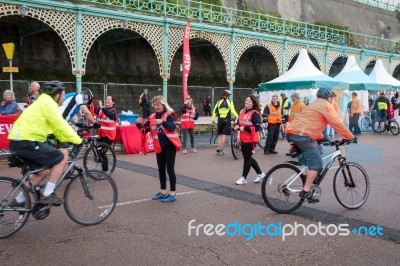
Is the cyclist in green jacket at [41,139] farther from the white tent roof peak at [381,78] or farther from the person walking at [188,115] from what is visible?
the white tent roof peak at [381,78]

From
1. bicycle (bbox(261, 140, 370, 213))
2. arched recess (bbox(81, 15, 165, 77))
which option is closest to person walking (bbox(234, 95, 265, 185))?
bicycle (bbox(261, 140, 370, 213))

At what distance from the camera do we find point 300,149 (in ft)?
19.1

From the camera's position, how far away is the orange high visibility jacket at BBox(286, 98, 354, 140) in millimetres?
5655

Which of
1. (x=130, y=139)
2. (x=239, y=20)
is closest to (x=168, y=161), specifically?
(x=130, y=139)

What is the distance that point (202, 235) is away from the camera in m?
4.98

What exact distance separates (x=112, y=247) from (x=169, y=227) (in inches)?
36.5

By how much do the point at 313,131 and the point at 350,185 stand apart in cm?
115

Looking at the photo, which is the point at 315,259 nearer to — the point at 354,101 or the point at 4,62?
the point at 354,101

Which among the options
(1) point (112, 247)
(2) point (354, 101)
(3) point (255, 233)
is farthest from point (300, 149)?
(2) point (354, 101)

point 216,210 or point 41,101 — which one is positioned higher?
point 41,101

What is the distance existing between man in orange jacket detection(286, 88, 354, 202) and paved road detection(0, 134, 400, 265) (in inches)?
25.3

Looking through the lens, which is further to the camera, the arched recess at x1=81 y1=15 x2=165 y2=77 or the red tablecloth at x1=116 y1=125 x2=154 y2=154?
the arched recess at x1=81 y1=15 x2=165 y2=77

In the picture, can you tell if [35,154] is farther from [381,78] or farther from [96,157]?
[381,78]

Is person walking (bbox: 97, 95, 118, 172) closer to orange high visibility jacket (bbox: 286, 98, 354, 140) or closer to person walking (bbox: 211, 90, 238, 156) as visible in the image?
person walking (bbox: 211, 90, 238, 156)
